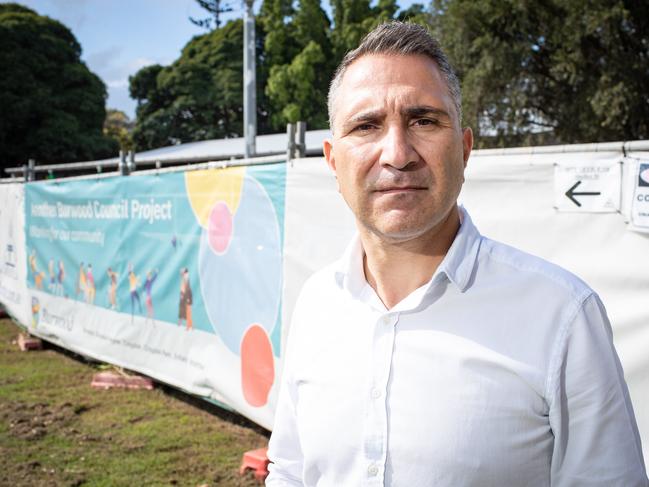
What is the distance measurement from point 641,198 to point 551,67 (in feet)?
60.1

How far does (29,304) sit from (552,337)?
29.7 feet

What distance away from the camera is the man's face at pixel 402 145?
62.1 inches

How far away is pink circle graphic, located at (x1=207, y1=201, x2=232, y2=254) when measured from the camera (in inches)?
213

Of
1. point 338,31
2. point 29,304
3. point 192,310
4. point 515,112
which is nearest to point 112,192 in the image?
point 192,310

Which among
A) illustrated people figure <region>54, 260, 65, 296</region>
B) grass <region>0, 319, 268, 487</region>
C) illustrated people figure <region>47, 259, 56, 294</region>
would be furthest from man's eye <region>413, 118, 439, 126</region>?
illustrated people figure <region>47, 259, 56, 294</region>

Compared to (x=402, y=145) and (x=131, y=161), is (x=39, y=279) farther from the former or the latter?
(x=402, y=145)

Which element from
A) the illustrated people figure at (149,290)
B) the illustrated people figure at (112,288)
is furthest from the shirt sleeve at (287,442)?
the illustrated people figure at (112,288)

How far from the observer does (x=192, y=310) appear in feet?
19.3

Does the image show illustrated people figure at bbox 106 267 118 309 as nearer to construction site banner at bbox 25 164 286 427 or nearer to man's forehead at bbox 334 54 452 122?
construction site banner at bbox 25 164 286 427

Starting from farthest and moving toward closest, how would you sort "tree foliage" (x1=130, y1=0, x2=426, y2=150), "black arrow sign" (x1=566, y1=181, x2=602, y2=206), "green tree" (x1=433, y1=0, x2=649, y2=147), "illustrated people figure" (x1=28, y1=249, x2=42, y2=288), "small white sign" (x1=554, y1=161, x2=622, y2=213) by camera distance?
"tree foliage" (x1=130, y1=0, x2=426, y2=150), "green tree" (x1=433, y1=0, x2=649, y2=147), "illustrated people figure" (x1=28, y1=249, x2=42, y2=288), "black arrow sign" (x1=566, y1=181, x2=602, y2=206), "small white sign" (x1=554, y1=161, x2=622, y2=213)

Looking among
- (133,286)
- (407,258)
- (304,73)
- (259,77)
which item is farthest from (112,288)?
(259,77)

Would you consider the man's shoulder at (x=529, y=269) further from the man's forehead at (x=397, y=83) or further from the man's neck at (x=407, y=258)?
the man's forehead at (x=397, y=83)

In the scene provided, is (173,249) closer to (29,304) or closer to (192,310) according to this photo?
(192,310)

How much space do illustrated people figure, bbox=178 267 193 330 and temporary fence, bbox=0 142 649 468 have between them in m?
0.02
